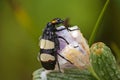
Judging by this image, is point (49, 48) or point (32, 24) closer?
point (49, 48)

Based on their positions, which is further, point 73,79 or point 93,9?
point 93,9

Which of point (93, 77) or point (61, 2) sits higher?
point (61, 2)

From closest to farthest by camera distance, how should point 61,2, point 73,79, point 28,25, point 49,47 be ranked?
point 73,79 < point 49,47 < point 61,2 < point 28,25

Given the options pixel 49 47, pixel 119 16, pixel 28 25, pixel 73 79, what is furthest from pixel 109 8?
pixel 73 79

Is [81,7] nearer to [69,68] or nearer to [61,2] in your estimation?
[61,2]

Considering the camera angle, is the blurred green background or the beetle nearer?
the beetle

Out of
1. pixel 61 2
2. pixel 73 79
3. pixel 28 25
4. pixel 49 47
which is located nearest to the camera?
pixel 73 79

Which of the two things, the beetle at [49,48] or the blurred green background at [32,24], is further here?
the blurred green background at [32,24]
